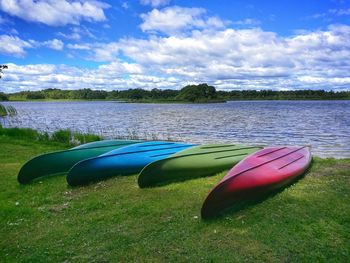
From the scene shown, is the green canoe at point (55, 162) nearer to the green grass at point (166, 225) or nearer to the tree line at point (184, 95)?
the green grass at point (166, 225)

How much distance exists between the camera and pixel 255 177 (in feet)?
17.6

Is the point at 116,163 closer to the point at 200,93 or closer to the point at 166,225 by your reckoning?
the point at 166,225

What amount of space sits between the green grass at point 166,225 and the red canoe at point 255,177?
18 cm

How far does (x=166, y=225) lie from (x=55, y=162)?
12.7ft

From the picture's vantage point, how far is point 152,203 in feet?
17.1

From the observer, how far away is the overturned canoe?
638 centimetres

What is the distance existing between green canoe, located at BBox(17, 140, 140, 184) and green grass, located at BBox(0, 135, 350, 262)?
0.37 m

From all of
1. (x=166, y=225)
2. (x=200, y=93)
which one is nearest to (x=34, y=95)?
(x=200, y=93)

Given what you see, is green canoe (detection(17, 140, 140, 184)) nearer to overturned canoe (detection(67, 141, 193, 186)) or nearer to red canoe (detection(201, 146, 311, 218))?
overturned canoe (detection(67, 141, 193, 186))

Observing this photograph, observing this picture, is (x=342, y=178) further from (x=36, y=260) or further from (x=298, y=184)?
(x=36, y=260)

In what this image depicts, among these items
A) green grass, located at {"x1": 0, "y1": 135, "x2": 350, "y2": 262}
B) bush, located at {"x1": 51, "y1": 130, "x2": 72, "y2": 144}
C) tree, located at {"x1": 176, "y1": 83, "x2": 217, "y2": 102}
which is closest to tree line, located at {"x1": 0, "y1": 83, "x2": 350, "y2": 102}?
tree, located at {"x1": 176, "y1": 83, "x2": 217, "y2": 102}

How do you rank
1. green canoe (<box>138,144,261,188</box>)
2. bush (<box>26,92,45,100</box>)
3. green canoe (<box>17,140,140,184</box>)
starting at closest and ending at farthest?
green canoe (<box>138,144,261,188</box>) → green canoe (<box>17,140,140,184</box>) → bush (<box>26,92,45,100</box>)

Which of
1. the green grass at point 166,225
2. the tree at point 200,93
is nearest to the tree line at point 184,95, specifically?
the tree at point 200,93

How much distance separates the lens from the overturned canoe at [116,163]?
6.38 metres
